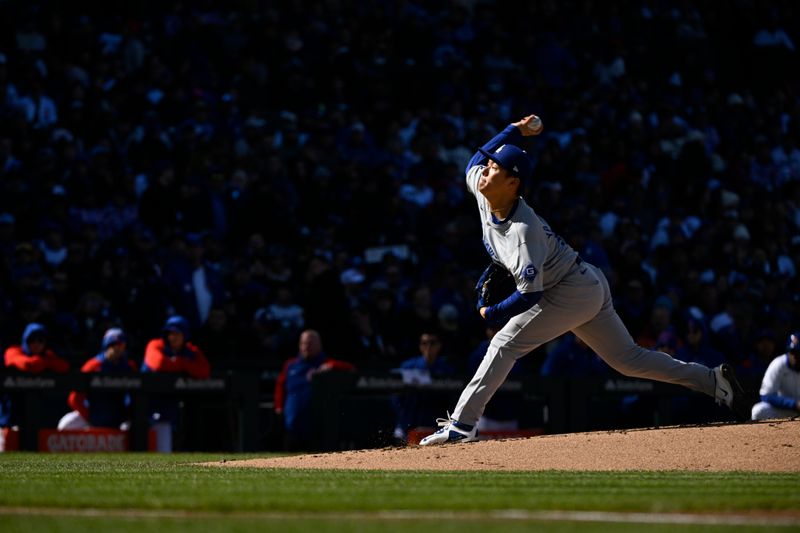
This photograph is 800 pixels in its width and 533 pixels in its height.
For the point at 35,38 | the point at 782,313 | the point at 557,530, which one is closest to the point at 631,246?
the point at 782,313

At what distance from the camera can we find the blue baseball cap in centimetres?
837

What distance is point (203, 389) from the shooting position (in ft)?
43.6

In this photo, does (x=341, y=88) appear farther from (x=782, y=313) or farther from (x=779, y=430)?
(x=779, y=430)

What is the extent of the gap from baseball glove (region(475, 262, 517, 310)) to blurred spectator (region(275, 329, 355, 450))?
15.9ft

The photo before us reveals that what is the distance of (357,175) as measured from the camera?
1680 centimetres

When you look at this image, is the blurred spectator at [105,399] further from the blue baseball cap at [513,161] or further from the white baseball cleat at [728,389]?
the white baseball cleat at [728,389]

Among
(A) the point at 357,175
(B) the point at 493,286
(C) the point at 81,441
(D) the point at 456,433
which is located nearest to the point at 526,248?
(B) the point at 493,286

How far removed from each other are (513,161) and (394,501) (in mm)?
2969

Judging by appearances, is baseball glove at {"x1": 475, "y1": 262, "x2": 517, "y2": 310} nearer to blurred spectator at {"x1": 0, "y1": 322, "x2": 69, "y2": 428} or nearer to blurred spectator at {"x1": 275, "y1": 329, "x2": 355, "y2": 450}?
blurred spectator at {"x1": 275, "y1": 329, "x2": 355, "y2": 450}

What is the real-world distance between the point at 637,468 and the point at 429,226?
29.3 ft

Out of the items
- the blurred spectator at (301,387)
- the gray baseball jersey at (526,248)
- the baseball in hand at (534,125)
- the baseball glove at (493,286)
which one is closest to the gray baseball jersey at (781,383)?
the blurred spectator at (301,387)

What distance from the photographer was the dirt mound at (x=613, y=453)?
8359mm

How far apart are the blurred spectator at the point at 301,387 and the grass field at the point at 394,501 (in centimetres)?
529

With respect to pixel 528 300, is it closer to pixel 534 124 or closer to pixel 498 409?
pixel 534 124
